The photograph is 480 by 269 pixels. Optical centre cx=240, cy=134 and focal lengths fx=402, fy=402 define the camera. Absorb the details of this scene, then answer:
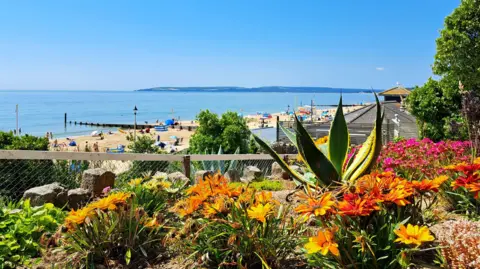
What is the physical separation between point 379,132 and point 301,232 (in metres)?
1.15

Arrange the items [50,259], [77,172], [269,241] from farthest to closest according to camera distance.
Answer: [77,172], [50,259], [269,241]

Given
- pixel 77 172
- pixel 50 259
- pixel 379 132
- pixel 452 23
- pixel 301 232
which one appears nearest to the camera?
pixel 301 232

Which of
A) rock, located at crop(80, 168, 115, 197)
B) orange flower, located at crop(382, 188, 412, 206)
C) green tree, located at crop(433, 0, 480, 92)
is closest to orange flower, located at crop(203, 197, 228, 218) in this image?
orange flower, located at crop(382, 188, 412, 206)

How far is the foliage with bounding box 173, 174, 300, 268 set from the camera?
2072mm

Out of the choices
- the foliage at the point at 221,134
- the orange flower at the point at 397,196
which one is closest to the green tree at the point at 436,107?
the foliage at the point at 221,134

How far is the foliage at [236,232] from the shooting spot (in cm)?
207

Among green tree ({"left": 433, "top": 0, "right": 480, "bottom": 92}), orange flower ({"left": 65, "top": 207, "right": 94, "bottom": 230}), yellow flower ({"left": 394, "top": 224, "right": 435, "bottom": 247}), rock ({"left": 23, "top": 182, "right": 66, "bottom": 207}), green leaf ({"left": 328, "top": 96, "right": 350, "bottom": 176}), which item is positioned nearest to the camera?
yellow flower ({"left": 394, "top": 224, "right": 435, "bottom": 247})

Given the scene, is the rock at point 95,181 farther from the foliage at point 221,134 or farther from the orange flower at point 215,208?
the foliage at point 221,134

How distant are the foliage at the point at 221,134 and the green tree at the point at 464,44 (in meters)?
6.73

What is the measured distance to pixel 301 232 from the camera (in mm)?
2268

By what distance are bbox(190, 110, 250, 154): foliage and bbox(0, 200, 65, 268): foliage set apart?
10.2 meters

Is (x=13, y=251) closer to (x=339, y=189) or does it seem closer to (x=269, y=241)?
(x=269, y=241)

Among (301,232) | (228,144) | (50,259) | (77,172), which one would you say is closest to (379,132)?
(301,232)

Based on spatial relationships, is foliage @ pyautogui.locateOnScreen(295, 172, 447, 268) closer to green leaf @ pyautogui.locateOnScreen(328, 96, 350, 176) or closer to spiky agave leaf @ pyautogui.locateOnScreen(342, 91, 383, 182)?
spiky agave leaf @ pyautogui.locateOnScreen(342, 91, 383, 182)
